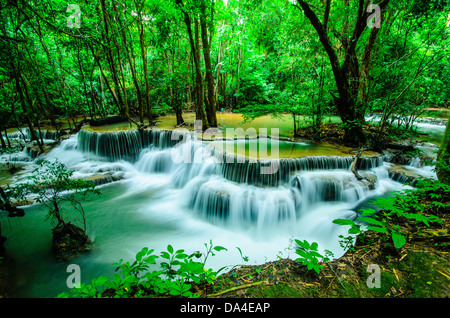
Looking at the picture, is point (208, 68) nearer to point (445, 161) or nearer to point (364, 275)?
point (445, 161)

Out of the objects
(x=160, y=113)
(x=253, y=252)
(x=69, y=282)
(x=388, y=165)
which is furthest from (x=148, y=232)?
(x=160, y=113)

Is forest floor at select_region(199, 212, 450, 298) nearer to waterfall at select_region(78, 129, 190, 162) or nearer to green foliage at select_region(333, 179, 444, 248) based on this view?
green foliage at select_region(333, 179, 444, 248)

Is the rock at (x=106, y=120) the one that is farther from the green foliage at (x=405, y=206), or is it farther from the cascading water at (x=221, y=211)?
the green foliage at (x=405, y=206)

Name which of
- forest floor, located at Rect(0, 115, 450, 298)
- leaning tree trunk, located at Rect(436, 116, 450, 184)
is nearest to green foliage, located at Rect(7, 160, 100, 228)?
forest floor, located at Rect(0, 115, 450, 298)

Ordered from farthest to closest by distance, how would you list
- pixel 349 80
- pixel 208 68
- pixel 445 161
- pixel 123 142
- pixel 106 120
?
pixel 106 120 < pixel 123 142 < pixel 208 68 < pixel 349 80 < pixel 445 161

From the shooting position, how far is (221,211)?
563cm

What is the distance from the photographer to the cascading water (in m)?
4.40

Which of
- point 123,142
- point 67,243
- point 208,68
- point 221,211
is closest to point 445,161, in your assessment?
point 221,211

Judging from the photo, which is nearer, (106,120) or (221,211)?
(221,211)

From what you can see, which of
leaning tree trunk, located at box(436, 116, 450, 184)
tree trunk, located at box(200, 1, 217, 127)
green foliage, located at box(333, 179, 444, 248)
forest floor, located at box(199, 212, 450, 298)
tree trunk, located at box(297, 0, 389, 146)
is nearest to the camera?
forest floor, located at box(199, 212, 450, 298)

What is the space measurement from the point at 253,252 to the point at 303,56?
8.47 meters

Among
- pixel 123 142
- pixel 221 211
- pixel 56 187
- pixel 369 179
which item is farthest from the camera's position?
pixel 123 142

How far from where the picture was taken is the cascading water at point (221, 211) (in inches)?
173

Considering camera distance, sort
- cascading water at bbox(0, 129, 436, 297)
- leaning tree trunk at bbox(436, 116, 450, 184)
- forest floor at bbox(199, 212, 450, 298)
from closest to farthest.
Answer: forest floor at bbox(199, 212, 450, 298) < leaning tree trunk at bbox(436, 116, 450, 184) < cascading water at bbox(0, 129, 436, 297)
